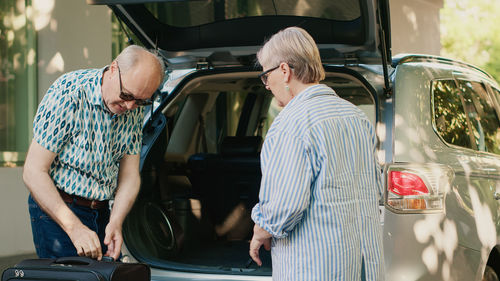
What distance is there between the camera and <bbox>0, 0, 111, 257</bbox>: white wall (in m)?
→ 7.47

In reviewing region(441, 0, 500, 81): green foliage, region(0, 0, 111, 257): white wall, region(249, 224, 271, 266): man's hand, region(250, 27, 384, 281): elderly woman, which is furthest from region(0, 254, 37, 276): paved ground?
region(441, 0, 500, 81): green foliage

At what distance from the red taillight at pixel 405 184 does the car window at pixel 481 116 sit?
109cm

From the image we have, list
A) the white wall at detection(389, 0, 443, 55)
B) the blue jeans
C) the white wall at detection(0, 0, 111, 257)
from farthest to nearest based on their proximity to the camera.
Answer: the white wall at detection(389, 0, 443, 55) → the white wall at detection(0, 0, 111, 257) → the blue jeans

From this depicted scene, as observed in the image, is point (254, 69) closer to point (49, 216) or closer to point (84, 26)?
point (49, 216)

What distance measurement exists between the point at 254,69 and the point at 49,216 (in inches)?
72.7

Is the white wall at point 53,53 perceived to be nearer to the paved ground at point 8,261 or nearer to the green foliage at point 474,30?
the paved ground at point 8,261

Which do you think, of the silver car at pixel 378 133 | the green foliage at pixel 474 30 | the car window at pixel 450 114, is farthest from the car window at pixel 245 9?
the green foliage at pixel 474 30

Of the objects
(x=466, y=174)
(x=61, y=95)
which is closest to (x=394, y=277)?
(x=466, y=174)

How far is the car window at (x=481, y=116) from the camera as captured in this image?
188 inches

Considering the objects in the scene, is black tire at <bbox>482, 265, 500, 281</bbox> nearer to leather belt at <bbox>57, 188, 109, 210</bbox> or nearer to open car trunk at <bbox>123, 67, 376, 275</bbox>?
open car trunk at <bbox>123, 67, 376, 275</bbox>

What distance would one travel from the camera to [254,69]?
4625 millimetres

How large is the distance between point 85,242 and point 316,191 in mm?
972

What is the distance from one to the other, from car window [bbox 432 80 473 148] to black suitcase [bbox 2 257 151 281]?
1.96m

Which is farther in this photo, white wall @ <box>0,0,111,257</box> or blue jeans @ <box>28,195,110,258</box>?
white wall @ <box>0,0,111,257</box>
